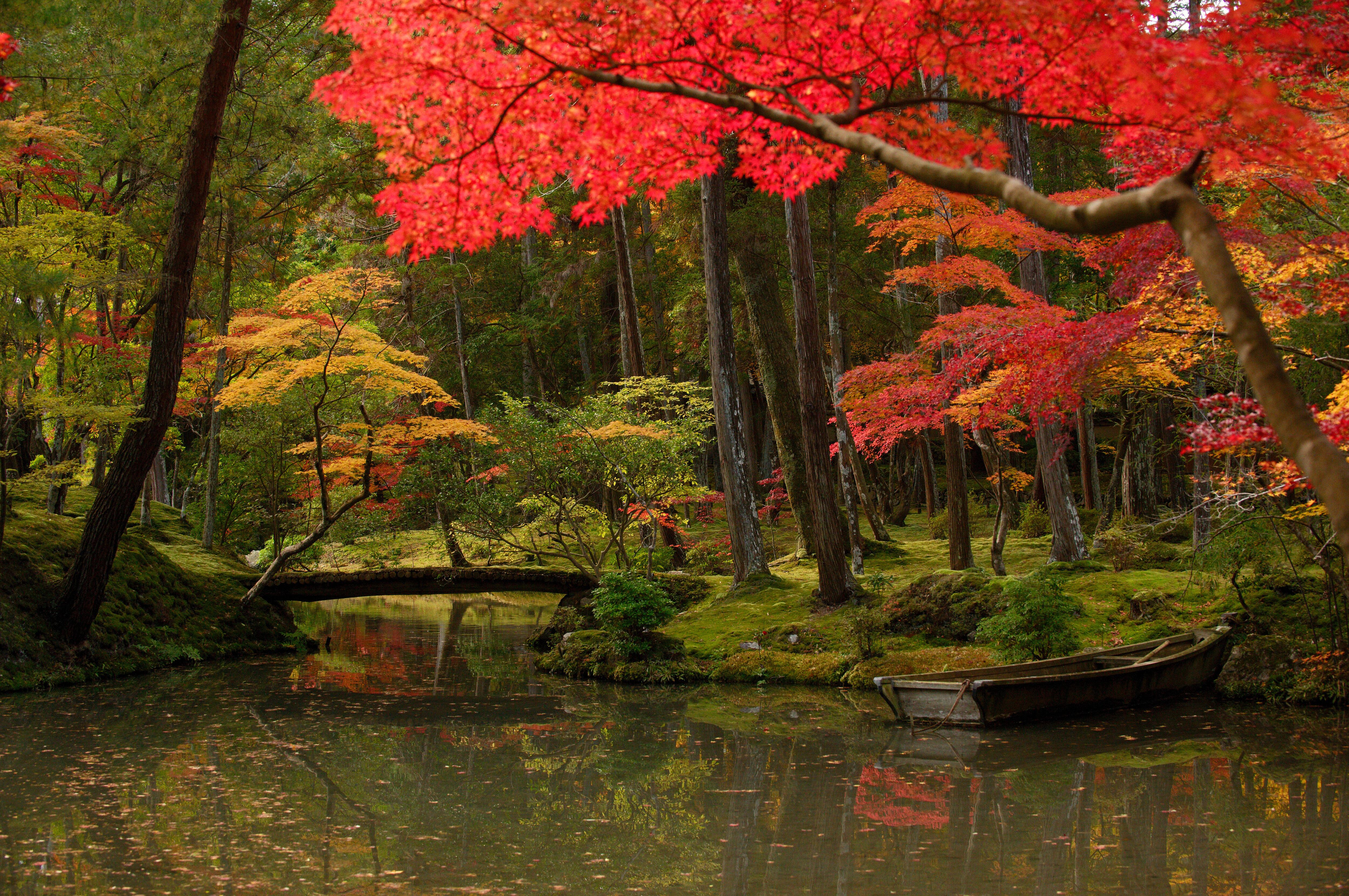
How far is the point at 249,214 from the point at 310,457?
583 cm

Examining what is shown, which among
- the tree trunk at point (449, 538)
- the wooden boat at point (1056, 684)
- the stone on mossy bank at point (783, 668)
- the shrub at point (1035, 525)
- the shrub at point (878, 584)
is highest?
the tree trunk at point (449, 538)

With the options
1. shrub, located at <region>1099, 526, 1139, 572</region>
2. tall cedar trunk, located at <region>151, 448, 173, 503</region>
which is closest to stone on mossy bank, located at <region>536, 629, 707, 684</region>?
shrub, located at <region>1099, 526, 1139, 572</region>

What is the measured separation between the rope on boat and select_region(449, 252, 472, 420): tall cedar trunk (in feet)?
55.9

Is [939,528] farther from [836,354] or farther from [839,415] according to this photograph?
[836,354]

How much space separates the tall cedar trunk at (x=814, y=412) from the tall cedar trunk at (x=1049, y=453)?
280cm

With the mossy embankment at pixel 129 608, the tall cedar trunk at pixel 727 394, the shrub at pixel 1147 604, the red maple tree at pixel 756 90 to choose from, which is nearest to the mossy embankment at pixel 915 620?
the shrub at pixel 1147 604

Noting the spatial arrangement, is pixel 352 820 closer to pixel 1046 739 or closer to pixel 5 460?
pixel 1046 739

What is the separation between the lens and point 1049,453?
1273 cm

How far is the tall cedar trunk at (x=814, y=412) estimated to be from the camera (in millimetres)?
12789

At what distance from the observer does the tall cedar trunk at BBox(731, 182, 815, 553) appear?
626 inches

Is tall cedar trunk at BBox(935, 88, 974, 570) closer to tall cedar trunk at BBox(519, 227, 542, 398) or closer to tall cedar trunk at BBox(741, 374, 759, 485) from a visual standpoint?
tall cedar trunk at BBox(741, 374, 759, 485)

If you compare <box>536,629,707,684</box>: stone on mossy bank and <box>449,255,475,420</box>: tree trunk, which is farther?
<box>449,255,475,420</box>: tree trunk

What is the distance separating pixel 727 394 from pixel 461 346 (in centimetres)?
1216

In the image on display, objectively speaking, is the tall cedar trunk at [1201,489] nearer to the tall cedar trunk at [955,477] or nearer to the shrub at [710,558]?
the tall cedar trunk at [955,477]
